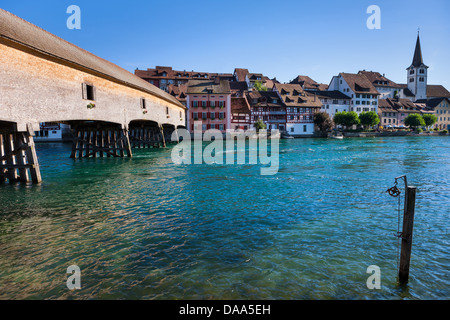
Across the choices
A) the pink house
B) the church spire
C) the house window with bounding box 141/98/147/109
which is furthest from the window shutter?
the church spire

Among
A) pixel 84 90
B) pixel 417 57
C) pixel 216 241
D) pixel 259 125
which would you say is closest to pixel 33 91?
pixel 84 90

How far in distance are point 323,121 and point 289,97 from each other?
26.3ft

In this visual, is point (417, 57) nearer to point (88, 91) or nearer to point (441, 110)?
point (441, 110)

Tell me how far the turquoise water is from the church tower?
9509 cm

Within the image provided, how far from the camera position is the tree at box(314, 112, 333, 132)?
6081 centimetres

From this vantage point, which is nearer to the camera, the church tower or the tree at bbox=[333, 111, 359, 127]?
the tree at bbox=[333, 111, 359, 127]

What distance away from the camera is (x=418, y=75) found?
303 feet

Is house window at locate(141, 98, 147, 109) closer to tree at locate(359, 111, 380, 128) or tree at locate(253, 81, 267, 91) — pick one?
tree at locate(253, 81, 267, 91)

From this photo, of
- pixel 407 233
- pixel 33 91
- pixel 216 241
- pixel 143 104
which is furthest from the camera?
pixel 143 104

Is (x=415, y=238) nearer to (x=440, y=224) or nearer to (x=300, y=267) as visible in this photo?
(x=440, y=224)

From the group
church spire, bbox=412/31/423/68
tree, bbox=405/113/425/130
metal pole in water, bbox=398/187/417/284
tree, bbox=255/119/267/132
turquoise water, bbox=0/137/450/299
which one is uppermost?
church spire, bbox=412/31/423/68
